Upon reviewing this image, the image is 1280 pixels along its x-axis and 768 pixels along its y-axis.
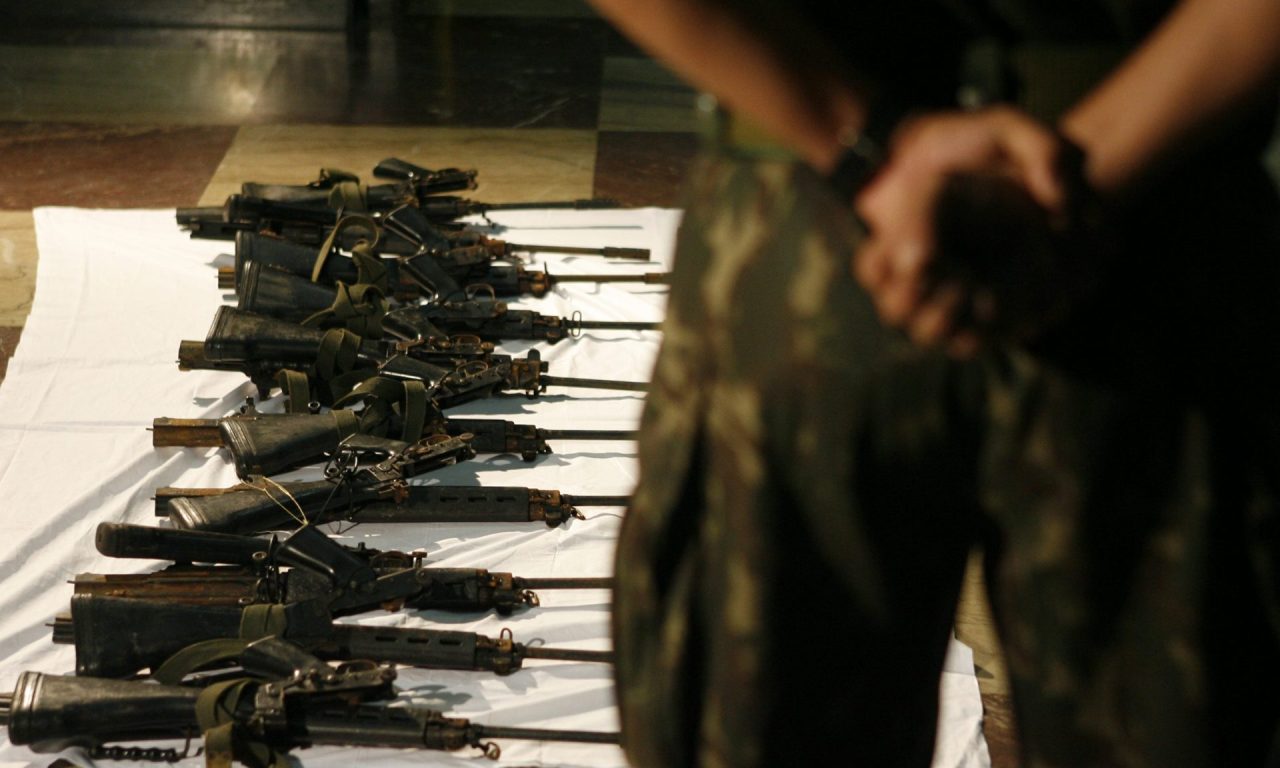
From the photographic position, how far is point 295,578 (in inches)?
106

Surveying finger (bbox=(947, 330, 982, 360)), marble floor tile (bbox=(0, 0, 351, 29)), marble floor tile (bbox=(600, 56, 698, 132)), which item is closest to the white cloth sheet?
marble floor tile (bbox=(600, 56, 698, 132))

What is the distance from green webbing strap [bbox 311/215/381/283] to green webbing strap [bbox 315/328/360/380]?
453 millimetres

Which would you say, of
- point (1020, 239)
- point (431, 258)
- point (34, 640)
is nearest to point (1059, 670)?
→ point (1020, 239)

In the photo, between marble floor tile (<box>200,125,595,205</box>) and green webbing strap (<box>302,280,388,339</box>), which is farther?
marble floor tile (<box>200,125,595,205</box>)

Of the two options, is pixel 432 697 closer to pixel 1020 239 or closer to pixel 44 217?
pixel 1020 239

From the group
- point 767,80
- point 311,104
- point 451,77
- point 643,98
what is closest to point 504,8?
point 451,77

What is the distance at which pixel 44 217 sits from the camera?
4.46 meters

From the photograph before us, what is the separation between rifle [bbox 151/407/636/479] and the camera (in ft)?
10.2

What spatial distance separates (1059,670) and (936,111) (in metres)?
0.43

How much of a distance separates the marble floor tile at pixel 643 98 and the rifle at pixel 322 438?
8.07ft

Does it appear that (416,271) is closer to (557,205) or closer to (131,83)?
(557,205)

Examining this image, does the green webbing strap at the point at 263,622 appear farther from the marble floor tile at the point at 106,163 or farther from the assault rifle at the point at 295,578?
the marble floor tile at the point at 106,163

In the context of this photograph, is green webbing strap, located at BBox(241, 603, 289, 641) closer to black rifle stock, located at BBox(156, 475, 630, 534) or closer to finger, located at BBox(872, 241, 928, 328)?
black rifle stock, located at BBox(156, 475, 630, 534)

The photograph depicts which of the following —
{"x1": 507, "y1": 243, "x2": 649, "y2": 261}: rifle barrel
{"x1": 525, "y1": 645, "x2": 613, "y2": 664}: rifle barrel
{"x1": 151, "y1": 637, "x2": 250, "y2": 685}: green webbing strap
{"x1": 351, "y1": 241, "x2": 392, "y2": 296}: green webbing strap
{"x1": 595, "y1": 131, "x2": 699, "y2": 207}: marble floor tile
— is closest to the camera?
{"x1": 151, "y1": 637, "x2": 250, "y2": 685}: green webbing strap
